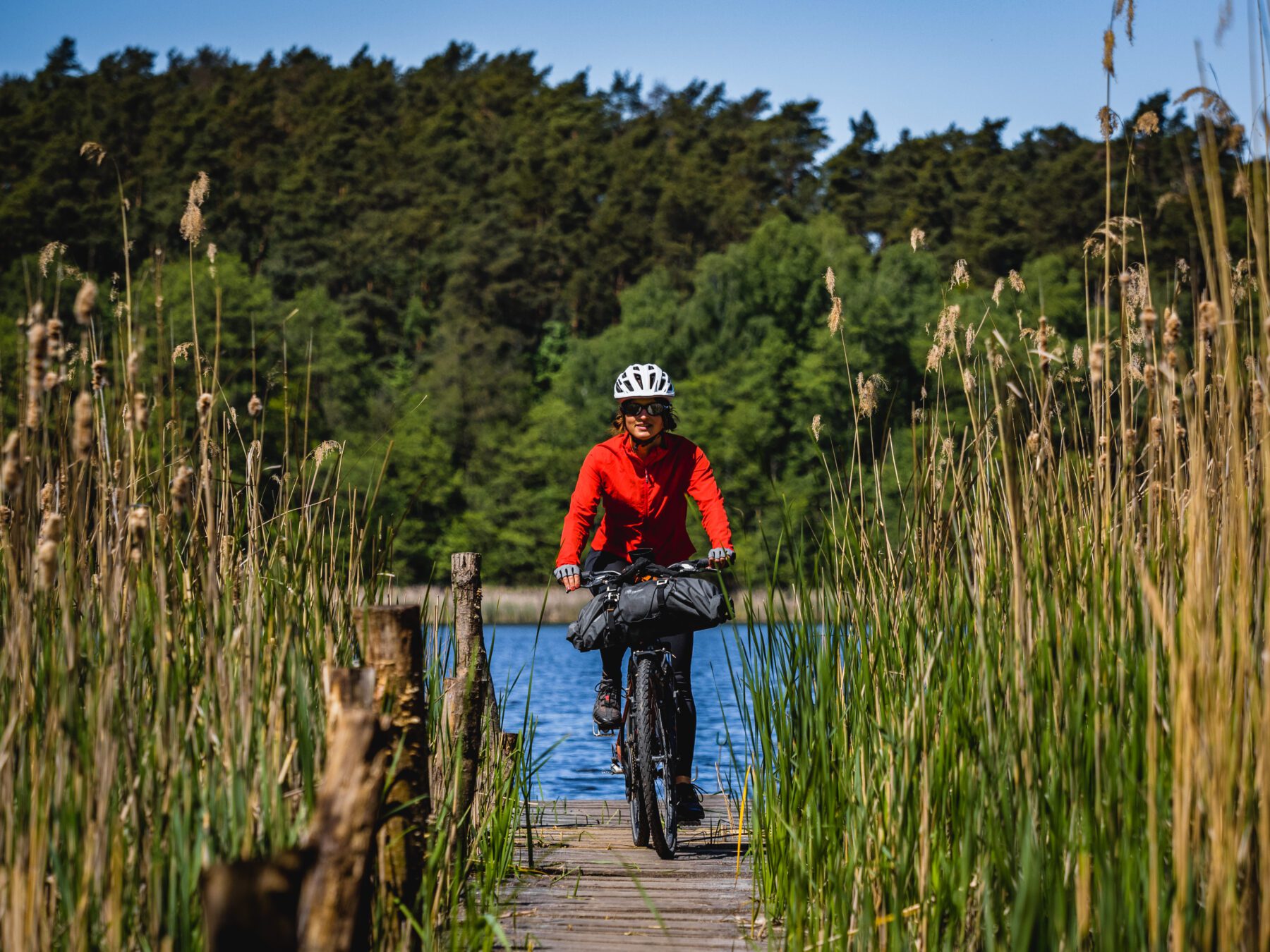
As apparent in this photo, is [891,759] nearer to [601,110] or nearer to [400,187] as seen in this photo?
[400,187]

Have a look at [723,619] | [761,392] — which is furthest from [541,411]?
[723,619]

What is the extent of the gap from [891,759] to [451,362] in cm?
5247

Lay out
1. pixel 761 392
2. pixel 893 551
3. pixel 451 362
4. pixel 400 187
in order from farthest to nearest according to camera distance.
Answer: pixel 400 187, pixel 451 362, pixel 761 392, pixel 893 551

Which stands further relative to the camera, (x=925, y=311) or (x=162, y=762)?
(x=925, y=311)

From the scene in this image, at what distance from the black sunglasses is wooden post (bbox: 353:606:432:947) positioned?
7.60 ft

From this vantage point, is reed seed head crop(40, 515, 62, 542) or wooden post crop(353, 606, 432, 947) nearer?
reed seed head crop(40, 515, 62, 542)

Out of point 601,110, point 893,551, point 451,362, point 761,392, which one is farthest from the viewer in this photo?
point 601,110

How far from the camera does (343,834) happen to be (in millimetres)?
2340

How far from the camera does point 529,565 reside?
50.5 m

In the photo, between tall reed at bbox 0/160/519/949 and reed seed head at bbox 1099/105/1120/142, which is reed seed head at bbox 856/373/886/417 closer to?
reed seed head at bbox 1099/105/1120/142

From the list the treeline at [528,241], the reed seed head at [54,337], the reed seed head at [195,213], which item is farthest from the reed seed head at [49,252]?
the treeline at [528,241]

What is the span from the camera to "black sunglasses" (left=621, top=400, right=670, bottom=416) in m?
5.15

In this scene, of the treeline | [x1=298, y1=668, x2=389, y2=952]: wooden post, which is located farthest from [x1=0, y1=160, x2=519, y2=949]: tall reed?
the treeline

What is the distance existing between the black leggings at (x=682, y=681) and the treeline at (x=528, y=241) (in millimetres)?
29788
